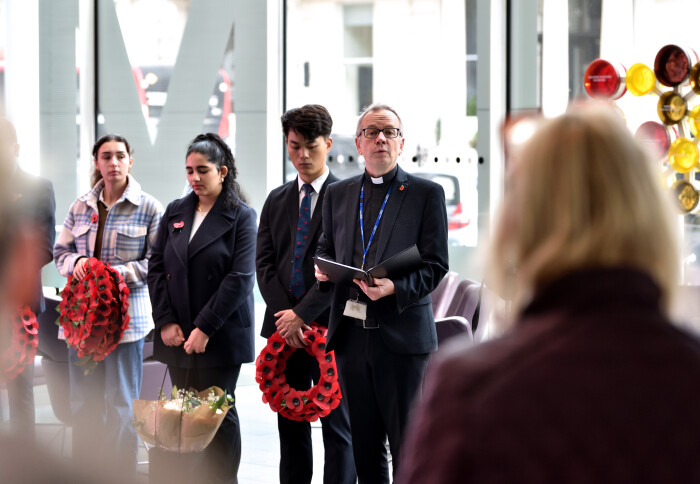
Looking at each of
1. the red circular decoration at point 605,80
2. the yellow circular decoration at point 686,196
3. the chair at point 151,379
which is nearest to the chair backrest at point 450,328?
the yellow circular decoration at point 686,196

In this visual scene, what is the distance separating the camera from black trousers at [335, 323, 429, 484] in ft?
11.9

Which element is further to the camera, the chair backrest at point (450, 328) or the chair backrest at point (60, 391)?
the chair backrest at point (60, 391)

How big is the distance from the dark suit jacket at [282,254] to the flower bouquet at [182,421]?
1.46ft

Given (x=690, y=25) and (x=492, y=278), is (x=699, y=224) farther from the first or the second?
(x=492, y=278)

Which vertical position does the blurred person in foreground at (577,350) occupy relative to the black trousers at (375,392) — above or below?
above

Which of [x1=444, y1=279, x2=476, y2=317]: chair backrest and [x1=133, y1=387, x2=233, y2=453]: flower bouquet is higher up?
[x1=444, y1=279, x2=476, y2=317]: chair backrest

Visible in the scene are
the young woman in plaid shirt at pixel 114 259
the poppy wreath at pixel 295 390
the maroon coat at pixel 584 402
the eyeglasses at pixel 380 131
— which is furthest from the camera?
the young woman in plaid shirt at pixel 114 259

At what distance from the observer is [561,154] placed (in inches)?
50.1

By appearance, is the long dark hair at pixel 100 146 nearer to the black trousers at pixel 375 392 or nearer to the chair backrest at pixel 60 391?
the chair backrest at pixel 60 391

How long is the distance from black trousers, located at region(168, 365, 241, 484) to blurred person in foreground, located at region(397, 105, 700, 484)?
3111mm

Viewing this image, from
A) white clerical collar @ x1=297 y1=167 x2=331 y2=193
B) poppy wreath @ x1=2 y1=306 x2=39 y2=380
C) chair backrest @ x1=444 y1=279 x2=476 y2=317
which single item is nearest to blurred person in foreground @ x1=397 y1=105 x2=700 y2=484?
white clerical collar @ x1=297 y1=167 x2=331 y2=193

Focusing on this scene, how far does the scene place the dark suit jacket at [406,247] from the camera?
3607 mm

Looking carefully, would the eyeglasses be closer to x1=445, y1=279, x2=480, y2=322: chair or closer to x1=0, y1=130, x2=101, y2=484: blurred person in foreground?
x1=445, y1=279, x2=480, y2=322: chair

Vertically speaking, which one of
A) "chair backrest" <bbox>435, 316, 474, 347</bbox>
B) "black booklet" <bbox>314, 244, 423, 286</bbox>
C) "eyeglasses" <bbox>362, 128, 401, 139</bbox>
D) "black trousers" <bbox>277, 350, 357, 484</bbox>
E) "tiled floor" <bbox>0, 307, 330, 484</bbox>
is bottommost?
"tiled floor" <bbox>0, 307, 330, 484</bbox>
